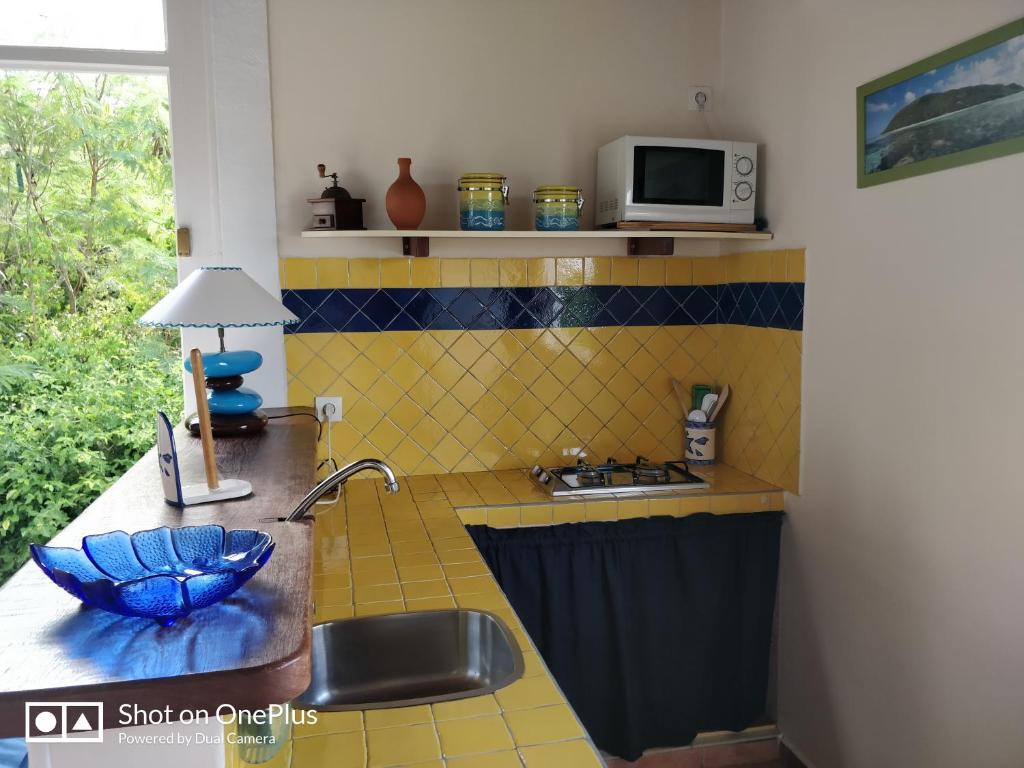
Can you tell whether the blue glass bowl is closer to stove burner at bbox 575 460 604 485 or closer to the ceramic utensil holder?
stove burner at bbox 575 460 604 485

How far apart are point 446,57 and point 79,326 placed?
1475 mm

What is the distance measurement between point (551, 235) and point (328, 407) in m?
0.94

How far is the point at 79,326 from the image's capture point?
8.45 feet

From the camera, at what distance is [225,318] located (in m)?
2.01

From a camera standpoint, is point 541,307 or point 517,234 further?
point 541,307

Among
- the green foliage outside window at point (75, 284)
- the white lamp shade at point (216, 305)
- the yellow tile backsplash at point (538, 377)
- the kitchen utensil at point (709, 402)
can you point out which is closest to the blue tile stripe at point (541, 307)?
the yellow tile backsplash at point (538, 377)

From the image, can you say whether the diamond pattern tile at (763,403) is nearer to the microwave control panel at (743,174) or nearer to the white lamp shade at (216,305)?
the microwave control panel at (743,174)

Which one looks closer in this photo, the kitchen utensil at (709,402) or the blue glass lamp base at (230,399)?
the blue glass lamp base at (230,399)

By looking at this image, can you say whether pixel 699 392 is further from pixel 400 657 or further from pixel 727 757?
pixel 400 657

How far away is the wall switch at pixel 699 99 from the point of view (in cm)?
301

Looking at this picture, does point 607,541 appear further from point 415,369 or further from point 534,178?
point 534,178

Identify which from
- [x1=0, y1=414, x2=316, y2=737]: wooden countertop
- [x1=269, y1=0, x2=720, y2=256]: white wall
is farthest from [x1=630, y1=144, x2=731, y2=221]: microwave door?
[x1=0, y1=414, x2=316, y2=737]: wooden countertop

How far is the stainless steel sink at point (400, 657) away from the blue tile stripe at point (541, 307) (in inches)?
52.0

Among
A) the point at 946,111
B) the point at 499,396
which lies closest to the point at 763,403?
the point at 499,396
